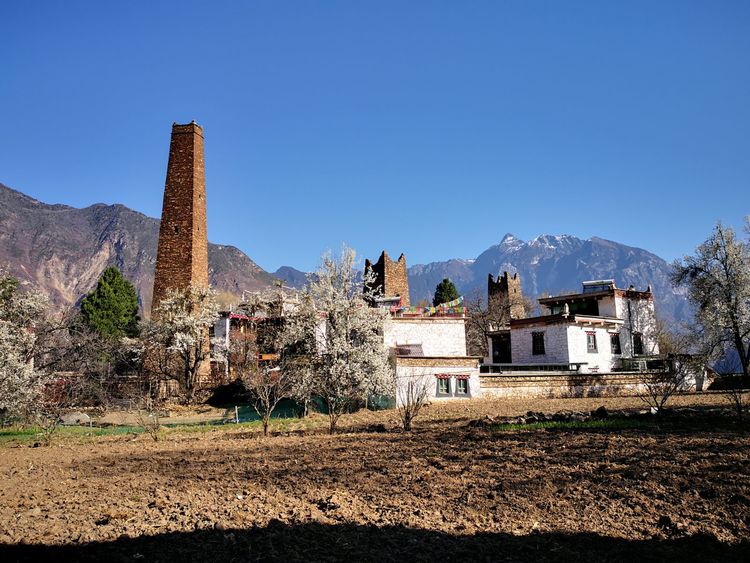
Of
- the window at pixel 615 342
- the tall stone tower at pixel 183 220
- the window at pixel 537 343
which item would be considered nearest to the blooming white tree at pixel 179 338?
the tall stone tower at pixel 183 220

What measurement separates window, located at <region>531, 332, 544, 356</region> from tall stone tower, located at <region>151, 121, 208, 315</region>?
2551 cm

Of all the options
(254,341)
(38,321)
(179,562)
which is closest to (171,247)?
(254,341)

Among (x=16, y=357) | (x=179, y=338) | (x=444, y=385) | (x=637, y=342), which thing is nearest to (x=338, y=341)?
(x=444, y=385)

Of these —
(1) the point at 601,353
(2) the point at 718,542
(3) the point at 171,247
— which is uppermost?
(3) the point at 171,247

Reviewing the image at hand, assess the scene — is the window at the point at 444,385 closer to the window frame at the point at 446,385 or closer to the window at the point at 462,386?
the window frame at the point at 446,385

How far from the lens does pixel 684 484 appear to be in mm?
9719

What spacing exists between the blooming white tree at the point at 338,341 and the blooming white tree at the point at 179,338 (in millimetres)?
10555

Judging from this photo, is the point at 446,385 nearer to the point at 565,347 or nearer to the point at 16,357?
the point at 565,347

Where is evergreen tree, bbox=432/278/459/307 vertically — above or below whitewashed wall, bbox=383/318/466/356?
above

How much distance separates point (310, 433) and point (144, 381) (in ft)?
71.5

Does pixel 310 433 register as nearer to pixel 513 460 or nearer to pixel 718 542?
pixel 513 460

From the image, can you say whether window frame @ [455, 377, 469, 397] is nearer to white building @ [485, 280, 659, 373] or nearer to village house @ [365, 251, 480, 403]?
village house @ [365, 251, 480, 403]

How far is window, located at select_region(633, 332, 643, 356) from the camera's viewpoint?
159 ft

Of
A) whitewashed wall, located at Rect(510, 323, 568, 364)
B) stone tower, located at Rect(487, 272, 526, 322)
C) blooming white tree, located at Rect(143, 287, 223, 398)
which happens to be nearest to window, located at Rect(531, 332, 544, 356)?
whitewashed wall, located at Rect(510, 323, 568, 364)
